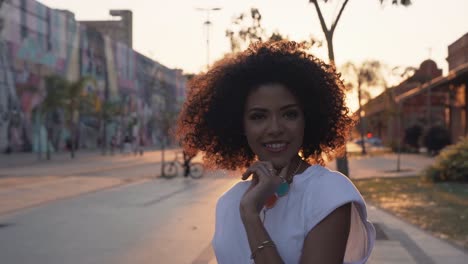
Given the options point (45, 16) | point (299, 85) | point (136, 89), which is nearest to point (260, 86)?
point (299, 85)

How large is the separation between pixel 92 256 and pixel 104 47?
68526 millimetres

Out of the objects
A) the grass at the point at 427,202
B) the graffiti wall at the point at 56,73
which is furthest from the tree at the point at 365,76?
the grass at the point at 427,202

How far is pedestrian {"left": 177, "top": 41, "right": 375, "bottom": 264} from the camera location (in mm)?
1964

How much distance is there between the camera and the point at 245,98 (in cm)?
240

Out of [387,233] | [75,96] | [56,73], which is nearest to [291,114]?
[387,233]

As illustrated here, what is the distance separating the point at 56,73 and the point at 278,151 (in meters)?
59.1

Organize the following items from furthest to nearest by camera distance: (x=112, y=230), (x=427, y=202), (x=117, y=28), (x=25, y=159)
Answer: (x=117, y=28) → (x=25, y=159) → (x=427, y=202) → (x=112, y=230)

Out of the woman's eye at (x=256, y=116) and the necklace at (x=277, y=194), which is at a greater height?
the woman's eye at (x=256, y=116)

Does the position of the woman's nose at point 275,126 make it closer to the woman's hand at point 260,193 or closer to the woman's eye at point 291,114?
the woman's eye at point 291,114

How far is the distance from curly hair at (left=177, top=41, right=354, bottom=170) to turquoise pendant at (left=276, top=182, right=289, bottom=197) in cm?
35

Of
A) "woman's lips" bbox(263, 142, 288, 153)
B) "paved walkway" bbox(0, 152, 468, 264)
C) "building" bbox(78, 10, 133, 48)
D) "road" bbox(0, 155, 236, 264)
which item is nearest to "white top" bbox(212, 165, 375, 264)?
"woman's lips" bbox(263, 142, 288, 153)

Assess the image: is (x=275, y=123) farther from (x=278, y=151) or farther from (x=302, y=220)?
(x=302, y=220)

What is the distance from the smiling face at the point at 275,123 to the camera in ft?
7.27

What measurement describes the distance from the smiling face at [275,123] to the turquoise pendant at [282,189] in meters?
0.16
